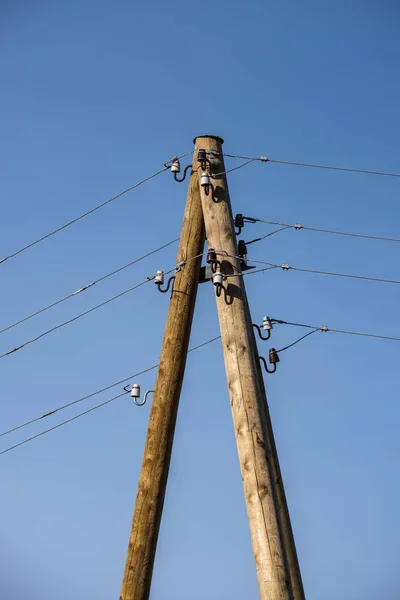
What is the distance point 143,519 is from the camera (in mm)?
9969

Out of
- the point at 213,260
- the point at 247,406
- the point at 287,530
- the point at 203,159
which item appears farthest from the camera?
the point at 203,159

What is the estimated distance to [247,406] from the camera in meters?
9.31

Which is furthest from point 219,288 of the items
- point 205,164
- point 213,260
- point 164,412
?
point 205,164

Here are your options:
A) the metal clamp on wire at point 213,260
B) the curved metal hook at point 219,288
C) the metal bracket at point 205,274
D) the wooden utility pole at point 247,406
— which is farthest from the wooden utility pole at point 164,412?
the curved metal hook at point 219,288

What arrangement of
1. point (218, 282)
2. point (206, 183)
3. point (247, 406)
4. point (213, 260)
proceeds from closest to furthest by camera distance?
1. point (247, 406)
2. point (218, 282)
3. point (213, 260)
4. point (206, 183)

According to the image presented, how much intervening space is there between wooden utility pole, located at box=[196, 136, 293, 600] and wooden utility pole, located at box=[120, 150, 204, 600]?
314mm

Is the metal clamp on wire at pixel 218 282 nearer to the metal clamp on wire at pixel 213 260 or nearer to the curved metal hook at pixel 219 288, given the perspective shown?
the curved metal hook at pixel 219 288

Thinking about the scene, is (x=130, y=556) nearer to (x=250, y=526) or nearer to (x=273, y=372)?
(x=250, y=526)

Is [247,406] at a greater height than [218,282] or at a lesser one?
lesser

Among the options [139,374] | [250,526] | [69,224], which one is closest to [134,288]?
[139,374]

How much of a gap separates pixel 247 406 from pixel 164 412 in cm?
121

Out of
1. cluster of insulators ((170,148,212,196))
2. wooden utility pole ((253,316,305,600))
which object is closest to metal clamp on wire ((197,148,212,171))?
cluster of insulators ((170,148,212,196))

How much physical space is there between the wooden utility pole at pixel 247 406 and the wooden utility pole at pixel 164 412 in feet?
1.03

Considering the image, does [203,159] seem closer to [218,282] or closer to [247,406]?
[218,282]
